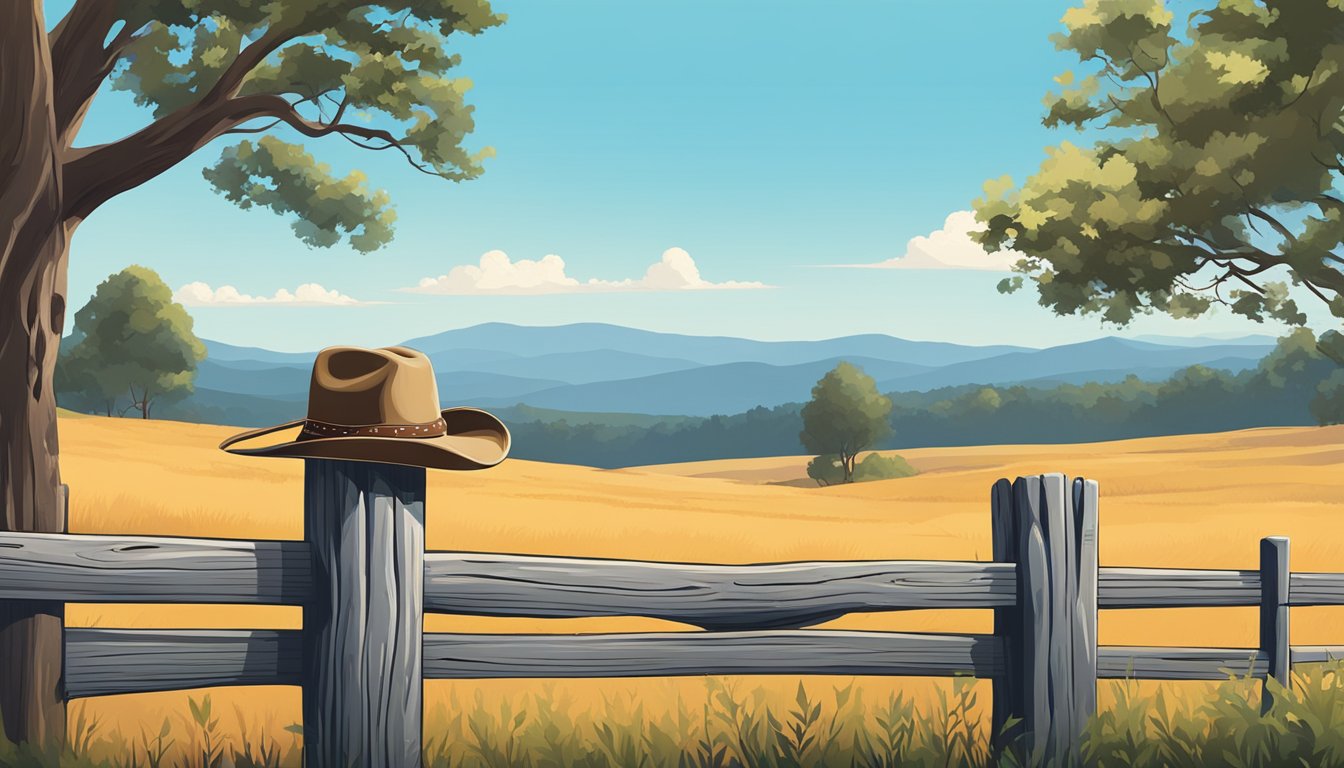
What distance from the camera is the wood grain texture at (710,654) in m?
5.04

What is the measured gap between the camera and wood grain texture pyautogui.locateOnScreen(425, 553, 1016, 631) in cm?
495

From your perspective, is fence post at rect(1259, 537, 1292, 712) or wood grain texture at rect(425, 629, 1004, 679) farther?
fence post at rect(1259, 537, 1292, 712)

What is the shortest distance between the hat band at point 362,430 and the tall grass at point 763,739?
1459 millimetres

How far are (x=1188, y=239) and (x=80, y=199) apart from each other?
1870cm

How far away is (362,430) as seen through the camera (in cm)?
462

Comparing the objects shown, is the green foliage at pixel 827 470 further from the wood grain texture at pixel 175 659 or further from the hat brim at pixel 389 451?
the hat brim at pixel 389 451

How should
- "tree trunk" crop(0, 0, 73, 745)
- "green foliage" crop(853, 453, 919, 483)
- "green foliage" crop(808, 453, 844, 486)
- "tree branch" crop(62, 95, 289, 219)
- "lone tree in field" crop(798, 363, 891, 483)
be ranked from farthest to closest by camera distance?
"green foliage" crop(853, 453, 919, 483), "green foliage" crop(808, 453, 844, 486), "lone tree in field" crop(798, 363, 891, 483), "tree branch" crop(62, 95, 289, 219), "tree trunk" crop(0, 0, 73, 745)

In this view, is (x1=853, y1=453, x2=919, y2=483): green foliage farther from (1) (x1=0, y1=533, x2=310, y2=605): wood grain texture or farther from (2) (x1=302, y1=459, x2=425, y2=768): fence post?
(1) (x1=0, y1=533, x2=310, y2=605): wood grain texture

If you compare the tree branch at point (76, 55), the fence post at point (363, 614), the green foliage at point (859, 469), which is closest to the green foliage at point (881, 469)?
the green foliage at point (859, 469)

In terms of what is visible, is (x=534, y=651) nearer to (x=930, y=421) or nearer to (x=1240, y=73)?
(x=1240, y=73)

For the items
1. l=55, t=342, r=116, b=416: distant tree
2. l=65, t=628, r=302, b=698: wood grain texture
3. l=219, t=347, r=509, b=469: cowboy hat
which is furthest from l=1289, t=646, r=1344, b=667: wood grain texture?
l=55, t=342, r=116, b=416: distant tree

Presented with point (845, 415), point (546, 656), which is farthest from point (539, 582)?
point (845, 415)

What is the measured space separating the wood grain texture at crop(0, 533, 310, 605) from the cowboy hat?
1.53ft

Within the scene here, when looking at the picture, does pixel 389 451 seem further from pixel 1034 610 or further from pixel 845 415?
pixel 845 415
